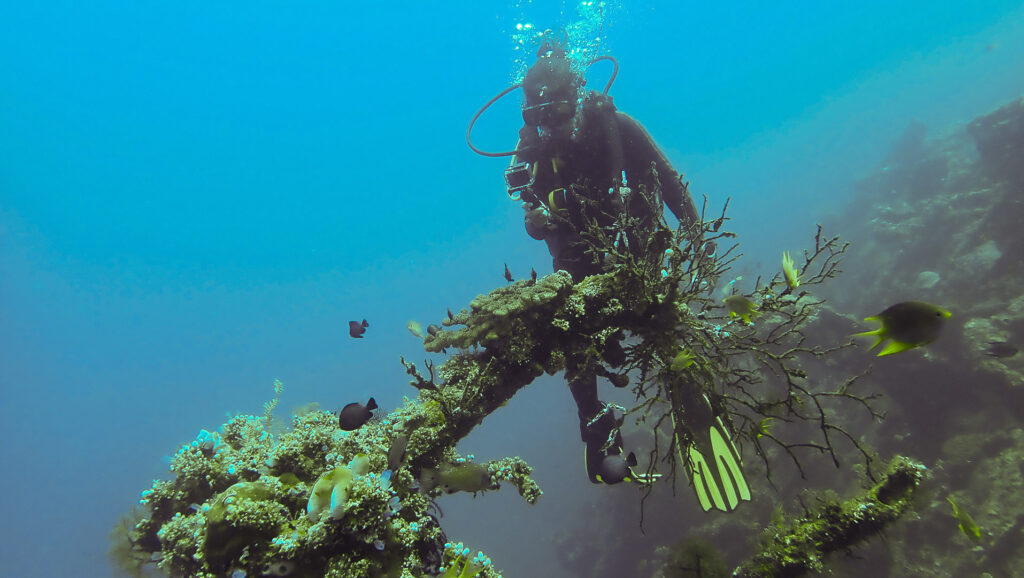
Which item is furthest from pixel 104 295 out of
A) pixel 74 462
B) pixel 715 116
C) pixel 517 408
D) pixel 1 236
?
pixel 715 116

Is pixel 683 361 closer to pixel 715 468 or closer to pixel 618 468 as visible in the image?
pixel 715 468

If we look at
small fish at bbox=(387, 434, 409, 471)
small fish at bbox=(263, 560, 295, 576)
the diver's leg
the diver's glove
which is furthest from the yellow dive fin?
small fish at bbox=(263, 560, 295, 576)

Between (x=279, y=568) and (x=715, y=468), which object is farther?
(x=715, y=468)

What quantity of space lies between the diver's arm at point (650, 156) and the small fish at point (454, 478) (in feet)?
12.8

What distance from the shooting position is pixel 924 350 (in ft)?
27.1

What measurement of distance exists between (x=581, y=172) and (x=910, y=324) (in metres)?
3.55

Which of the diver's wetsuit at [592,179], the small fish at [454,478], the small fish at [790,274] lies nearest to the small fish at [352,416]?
the small fish at [454,478]

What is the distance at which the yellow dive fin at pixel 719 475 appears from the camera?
137 inches

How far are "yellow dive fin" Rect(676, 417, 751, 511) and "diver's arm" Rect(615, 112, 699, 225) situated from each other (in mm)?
2755

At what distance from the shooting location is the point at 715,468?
11.7 feet

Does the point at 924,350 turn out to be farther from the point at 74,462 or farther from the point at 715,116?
the point at 715,116

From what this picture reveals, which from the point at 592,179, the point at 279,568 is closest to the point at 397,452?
the point at 279,568

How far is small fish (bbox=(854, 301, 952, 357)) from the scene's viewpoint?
2.34m

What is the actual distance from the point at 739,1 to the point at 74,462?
588 feet
